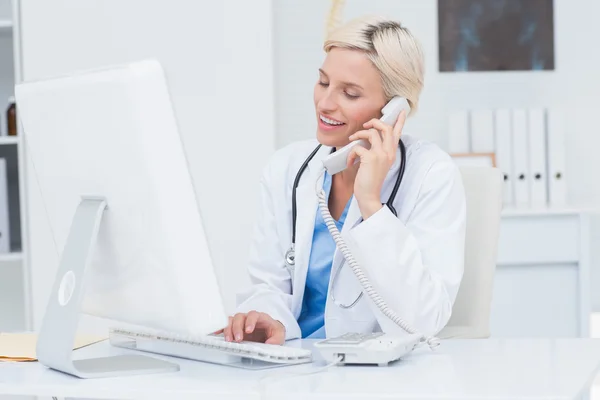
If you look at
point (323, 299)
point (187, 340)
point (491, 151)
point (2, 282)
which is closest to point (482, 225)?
point (323, 299)

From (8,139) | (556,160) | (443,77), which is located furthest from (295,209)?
(443,77)

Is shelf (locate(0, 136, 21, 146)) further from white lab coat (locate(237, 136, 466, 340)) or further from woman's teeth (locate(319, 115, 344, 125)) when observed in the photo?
woman's teeth (locate(319, 115, 344, 125))

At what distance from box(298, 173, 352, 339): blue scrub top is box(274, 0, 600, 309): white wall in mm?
1759

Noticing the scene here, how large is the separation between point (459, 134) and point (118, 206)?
2358 millimetres

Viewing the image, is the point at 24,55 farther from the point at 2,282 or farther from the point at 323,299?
the point at 323,299

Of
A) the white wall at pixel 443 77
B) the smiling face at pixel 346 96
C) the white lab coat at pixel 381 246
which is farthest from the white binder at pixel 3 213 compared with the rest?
the smiling face at pixel 346 96

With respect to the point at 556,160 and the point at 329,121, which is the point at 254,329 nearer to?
the point at 329,121

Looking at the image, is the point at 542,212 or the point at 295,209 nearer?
the point at 295,209

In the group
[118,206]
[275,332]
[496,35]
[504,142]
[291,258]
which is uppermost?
[496,35]

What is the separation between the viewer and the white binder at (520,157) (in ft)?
11.0

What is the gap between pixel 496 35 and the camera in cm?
363

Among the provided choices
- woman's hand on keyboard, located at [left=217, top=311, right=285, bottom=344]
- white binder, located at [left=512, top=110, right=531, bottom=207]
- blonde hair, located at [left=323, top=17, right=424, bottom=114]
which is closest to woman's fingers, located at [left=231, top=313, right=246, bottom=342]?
woman's hand on keyboard, located at [left=217, top=311, right=285, bottom=344]

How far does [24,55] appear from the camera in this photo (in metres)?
3.06

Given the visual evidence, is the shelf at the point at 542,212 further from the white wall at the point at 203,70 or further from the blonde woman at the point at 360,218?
the blonde woman at the point at 360,218
